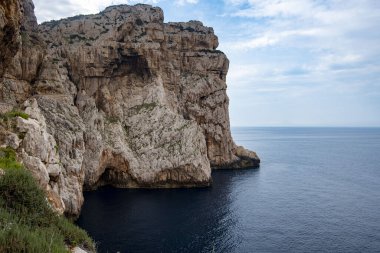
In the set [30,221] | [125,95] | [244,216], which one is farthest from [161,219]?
[125,95]

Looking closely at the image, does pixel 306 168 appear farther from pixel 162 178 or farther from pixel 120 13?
pixel 120 13

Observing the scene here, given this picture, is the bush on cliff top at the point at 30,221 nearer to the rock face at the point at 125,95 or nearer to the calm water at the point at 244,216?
the calm water at the point at 244,216

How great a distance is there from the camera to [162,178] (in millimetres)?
80375

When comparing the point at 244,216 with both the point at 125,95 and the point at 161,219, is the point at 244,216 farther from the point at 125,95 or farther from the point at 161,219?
the point at 125,95

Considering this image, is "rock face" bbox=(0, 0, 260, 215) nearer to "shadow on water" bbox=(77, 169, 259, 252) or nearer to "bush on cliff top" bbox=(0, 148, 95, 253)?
"shadow on water" bbox=(77, 169, 259, 252)

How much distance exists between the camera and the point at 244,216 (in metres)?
59.8

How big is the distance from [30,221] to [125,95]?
235ft

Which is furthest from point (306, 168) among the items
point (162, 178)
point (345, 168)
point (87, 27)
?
point (87, 27)

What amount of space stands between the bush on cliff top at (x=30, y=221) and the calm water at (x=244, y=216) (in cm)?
2208

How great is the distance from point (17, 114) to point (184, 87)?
67.5 metres

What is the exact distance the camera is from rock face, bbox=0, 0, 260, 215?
6219 centimetres

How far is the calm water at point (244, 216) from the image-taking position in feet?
152

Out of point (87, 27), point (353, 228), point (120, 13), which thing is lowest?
point (353, 228)

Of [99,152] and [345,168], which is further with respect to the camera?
[345,168]
